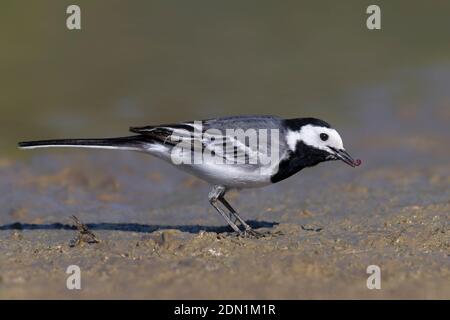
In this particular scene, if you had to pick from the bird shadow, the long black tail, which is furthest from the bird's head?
the long black tail

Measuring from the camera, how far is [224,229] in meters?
9.95

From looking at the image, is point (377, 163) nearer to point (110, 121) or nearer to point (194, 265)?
point (110, 121)

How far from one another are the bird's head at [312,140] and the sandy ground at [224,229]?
2.73 ft

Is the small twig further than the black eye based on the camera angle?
No

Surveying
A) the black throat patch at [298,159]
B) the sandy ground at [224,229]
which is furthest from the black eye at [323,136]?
the sandy ground at [224,229]

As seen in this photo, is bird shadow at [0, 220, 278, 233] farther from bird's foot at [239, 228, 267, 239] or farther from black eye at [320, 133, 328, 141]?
black eye at [320, 133, 328, 141]

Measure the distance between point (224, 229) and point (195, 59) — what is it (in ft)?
28.6

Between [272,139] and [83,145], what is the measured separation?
193cm

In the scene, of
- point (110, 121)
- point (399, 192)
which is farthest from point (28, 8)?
point (399, 192)

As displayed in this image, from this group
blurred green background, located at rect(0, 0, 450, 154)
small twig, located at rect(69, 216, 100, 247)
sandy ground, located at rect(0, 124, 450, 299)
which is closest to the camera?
sandy ground, located at rect(0, 124, 450, 299)

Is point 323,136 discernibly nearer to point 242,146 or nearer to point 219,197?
point 242,146

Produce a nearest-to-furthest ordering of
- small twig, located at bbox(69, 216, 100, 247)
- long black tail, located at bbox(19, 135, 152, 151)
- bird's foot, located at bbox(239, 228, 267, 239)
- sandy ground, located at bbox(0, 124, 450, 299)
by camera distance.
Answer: sandy ground, located at bbox(0, 124, 450, 299), small twig, located at bbox(69, 216, 100, 247), bird's foot, located at bbox(239, 228, 267, 239), long black tail, located at bbox(19, 135, 152, 151)

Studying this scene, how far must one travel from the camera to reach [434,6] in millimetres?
20797

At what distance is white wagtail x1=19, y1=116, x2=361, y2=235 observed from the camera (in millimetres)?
8945
